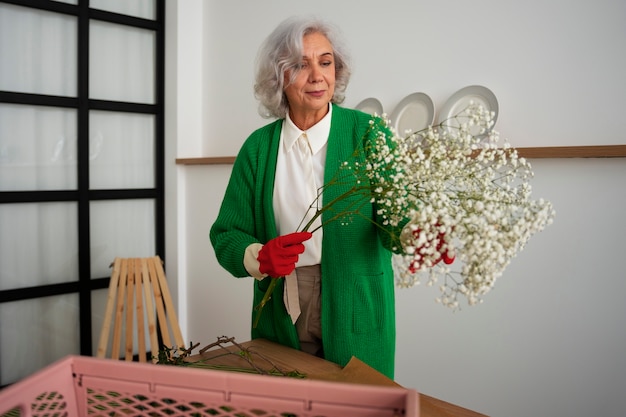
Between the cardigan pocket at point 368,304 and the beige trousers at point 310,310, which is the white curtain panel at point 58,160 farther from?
the cardigan pocket at point 368,304

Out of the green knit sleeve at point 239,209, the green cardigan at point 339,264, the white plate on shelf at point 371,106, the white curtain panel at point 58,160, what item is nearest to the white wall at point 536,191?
the white plate on shelf at point 371,106

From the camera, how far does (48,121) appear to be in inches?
109

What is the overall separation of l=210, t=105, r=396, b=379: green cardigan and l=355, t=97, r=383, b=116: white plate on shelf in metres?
0.87

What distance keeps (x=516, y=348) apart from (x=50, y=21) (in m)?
2.81

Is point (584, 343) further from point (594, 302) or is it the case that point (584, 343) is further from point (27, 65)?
point (27, 65)

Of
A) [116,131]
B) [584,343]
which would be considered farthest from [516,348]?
[116,131]

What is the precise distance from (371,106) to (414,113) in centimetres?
24

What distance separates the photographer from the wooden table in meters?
0.83

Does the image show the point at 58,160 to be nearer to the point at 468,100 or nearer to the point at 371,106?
the point at 371,106

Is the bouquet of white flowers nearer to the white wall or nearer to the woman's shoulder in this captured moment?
the woman's shoulder

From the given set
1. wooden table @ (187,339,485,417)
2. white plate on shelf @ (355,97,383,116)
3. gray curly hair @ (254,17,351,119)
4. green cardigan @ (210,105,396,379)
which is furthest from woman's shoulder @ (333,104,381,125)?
white plate on shelf @ (355,97,383,116)

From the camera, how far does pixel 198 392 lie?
0.48 m

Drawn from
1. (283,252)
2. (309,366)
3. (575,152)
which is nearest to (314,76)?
(283,252)

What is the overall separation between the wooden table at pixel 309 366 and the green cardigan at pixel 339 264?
0.29ft
